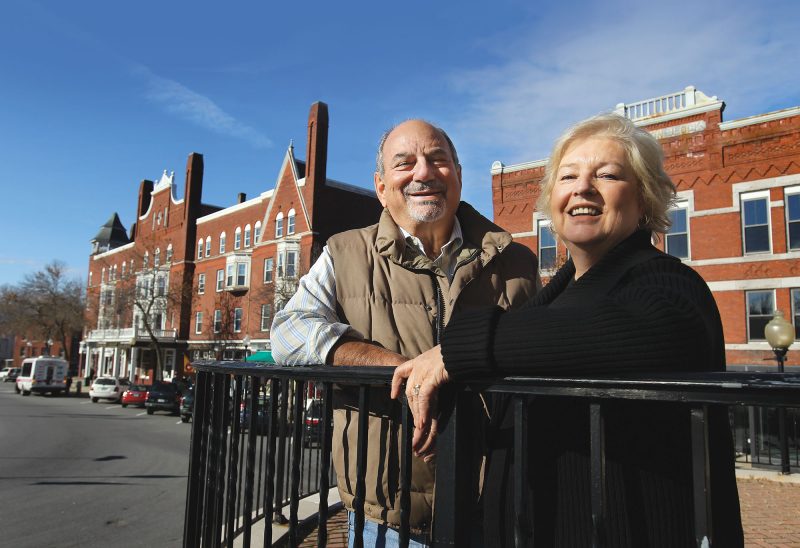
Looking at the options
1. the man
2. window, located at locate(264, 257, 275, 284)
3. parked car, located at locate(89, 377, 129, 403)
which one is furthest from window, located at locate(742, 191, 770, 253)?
parked car, located at locate(89, 377, 129, 403)

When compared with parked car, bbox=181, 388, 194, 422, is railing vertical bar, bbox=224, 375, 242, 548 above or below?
above

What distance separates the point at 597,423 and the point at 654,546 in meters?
0.30

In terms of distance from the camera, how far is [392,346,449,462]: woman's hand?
144 cm

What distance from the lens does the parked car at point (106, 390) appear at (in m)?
32.0

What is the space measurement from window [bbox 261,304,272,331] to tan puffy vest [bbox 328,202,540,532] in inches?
1223

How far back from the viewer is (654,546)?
125 centimetres

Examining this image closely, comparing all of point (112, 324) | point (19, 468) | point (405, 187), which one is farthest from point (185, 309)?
point (405, 187)

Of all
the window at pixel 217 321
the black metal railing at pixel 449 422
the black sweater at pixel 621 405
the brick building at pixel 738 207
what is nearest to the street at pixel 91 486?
the black metal railing at pixel 449 422

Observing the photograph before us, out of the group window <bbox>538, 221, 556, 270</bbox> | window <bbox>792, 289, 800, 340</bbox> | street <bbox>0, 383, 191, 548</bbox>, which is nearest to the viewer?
street <bbox>0, 383, 191, 548</bbox>

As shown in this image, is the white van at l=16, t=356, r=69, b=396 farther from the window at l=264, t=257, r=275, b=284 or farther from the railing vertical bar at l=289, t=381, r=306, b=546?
the railing vertical bar at l=289, t=381, r=306, b=546

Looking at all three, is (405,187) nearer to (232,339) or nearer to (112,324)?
(232,339)

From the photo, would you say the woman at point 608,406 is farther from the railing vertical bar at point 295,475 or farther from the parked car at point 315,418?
the parked car at point 315,418

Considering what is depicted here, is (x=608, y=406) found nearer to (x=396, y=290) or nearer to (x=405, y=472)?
(x=405, y=472)

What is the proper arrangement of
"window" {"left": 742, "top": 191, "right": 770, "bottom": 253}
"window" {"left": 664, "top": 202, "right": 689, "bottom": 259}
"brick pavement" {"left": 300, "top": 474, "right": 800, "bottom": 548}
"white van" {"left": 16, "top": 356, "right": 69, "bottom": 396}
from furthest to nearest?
"white van" {"left": 16, "top": 356, "right": 69, "bottom": 396}, "window" {"left": 664, "top": 202, "right": 689, "bottom": 259}, "window" {"left": 742, "top": 191, "right": 770, "bottom": 253}, "brick pavement" {"left": 300, "top": 474, "right": 800, "bottom": 548}
